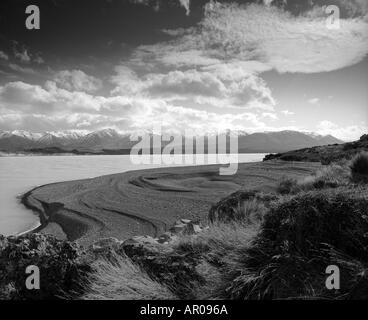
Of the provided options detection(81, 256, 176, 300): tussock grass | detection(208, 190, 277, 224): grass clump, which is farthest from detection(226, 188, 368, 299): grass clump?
detection(208, 190, 277, 224): grass clump

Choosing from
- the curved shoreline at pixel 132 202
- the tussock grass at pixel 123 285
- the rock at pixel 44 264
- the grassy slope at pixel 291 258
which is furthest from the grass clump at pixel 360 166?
the rock at pixel 44 264

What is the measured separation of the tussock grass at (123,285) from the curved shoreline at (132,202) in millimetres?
6297

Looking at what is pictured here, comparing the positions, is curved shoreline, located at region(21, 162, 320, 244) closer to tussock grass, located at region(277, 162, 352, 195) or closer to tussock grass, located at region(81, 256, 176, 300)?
tussock grass, located at region(277, 162, 352, 195)

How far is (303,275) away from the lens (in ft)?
11.4

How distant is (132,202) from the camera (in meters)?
15.9

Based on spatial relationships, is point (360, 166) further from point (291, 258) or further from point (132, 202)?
point (132, 202)

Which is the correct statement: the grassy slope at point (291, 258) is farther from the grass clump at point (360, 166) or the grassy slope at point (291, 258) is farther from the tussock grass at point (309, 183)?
the grass clump at point (360, 166)

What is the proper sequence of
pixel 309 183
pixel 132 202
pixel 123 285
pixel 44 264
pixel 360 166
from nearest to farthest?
1. pixel 123 285
2. pixel 44 264
3. pixel 309 183
4. pixel 360 166
5. pixel 132 202

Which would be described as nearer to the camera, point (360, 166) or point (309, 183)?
point (309, 183)

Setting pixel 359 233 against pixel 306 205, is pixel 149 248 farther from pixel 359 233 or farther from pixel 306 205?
pixel 359 233

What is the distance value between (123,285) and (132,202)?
12.1 m

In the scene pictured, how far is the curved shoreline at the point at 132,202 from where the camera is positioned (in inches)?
471

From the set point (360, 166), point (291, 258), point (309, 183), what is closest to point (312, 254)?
point (291, 258)

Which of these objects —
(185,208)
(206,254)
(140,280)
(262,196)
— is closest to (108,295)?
(140,280)
